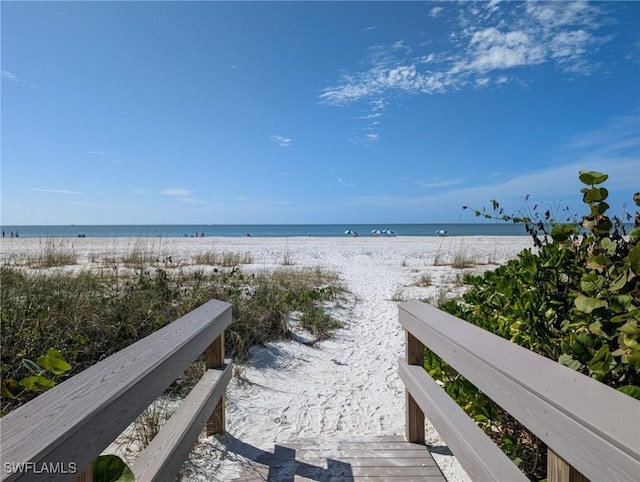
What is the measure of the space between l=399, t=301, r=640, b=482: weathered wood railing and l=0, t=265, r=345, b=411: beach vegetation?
2637 millimetres

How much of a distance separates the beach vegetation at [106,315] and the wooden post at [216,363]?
2.69 ft

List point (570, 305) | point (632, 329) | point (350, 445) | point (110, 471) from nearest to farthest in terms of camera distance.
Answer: point (110, 471)
point (632, 329)
point (570, 305)
point (350, 445)

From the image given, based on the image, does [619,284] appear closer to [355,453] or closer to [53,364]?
[53,364]

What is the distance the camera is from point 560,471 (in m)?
0.98

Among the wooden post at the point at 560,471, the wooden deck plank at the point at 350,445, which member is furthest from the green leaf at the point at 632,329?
the wooden deck plank at the point at 350,445

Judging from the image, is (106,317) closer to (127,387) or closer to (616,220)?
(127,387)

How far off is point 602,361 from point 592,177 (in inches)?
28.4

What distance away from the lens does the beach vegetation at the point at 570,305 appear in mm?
1384

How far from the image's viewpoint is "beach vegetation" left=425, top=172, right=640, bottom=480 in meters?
1.38

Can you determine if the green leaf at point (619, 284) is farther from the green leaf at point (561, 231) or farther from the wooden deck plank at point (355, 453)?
the wooden deck plank at point (355, 453)

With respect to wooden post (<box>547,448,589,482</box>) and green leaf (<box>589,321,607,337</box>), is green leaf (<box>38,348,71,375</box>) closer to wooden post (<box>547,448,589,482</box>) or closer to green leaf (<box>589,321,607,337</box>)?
wooden post (<box>547,448,589,482</box>)

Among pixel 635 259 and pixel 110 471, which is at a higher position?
pixel 635 259

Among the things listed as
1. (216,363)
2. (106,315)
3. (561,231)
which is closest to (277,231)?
(106,315)

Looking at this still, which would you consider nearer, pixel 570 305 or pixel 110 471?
pixel 110 471
